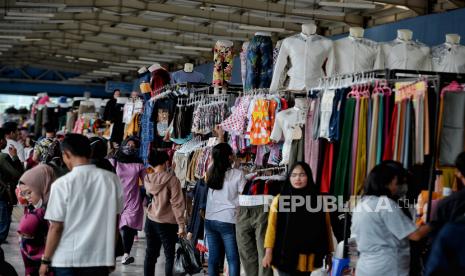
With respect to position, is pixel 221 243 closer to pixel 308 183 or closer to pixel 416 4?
pixel 308 183

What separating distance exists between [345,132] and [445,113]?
103 cm

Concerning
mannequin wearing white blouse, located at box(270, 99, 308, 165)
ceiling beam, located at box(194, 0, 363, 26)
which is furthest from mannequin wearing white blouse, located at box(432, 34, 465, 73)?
ceiling beam, located at box(194, 0, 363, 26)

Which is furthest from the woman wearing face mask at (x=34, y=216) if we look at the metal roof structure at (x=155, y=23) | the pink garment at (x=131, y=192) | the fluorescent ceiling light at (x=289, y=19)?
the fluorescent ceiling light at (x=289, y=19)

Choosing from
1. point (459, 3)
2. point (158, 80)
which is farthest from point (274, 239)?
point (459, 3)

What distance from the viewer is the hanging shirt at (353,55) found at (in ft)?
27.1

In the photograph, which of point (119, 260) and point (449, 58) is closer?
point (449, 58)

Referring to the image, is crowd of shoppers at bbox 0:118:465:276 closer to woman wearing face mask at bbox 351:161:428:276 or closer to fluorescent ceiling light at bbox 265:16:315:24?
woman wearing face mask at bbox 351:161:428:276

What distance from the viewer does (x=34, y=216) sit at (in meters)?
6.39

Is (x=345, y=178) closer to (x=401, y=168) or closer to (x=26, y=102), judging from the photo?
(x=401, y=168)

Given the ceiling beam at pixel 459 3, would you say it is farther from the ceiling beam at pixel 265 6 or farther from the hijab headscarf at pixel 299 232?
the hijab headscarf at pixel 299 232

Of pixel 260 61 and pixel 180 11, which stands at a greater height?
pixel 180 11

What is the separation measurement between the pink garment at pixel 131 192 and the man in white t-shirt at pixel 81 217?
429 centimetres

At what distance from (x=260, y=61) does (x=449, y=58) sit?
6.10 feet

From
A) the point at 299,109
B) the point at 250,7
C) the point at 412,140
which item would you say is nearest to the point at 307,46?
the point at 299,109
